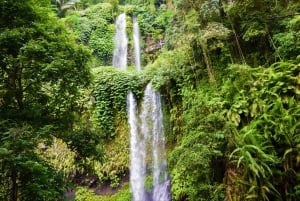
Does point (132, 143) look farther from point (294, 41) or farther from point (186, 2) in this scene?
point (294, 41)

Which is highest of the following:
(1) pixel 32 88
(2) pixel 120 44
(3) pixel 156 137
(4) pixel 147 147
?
(2) pixel 120 44

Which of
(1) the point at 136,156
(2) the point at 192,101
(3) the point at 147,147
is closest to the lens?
(2) the point at 192,101

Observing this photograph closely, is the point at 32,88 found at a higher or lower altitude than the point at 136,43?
lower

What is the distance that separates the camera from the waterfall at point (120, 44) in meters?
17.4

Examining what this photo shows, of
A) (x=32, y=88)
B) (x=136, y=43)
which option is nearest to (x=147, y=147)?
(x=32, y=88)

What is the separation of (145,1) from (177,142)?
1249cm

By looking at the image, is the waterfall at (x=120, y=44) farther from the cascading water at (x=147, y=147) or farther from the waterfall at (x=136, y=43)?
the cascading water at (x=147, y=147)

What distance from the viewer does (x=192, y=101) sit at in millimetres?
8664

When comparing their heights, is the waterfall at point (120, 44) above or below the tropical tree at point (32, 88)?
above

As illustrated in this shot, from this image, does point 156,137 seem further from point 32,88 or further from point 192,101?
point 32,88

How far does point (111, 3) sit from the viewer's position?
1969 centimetres

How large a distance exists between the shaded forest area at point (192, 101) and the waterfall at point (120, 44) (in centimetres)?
697

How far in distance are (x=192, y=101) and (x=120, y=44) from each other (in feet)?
34.7

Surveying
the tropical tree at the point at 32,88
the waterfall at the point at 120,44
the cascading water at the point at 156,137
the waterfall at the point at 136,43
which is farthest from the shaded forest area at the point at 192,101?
the waterfall at the point at 120,44
